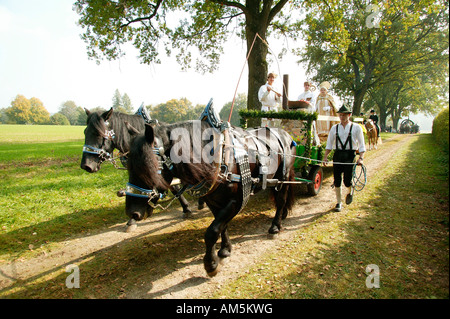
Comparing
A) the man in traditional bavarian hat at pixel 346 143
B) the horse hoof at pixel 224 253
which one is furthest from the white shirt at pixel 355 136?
the horse hoof at pixel 224 253

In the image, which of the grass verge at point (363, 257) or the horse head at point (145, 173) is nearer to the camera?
the horse head at point (145, 173)

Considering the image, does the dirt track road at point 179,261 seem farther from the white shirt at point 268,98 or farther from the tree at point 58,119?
the tree at point 58,119

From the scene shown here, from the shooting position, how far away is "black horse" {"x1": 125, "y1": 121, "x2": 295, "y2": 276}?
2879 millimetres

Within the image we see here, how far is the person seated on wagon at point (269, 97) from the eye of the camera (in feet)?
24.3

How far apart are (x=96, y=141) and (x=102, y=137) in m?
0.14

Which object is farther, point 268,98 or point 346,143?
point 268,98

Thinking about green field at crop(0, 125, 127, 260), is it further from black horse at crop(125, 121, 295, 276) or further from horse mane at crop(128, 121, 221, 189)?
horse mane at crop(128, 121, 221, 189)

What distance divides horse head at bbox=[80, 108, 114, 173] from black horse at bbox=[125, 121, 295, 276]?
7.67ft

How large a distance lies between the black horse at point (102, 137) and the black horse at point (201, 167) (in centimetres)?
158

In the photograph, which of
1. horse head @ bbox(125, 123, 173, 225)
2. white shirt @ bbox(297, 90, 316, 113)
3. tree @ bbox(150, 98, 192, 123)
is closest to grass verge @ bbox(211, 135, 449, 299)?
horse head @ bbox(125, 123, 173, 225)

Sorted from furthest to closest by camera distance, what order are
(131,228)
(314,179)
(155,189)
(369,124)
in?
(369,124), (314,179), (131,228), (155,189)

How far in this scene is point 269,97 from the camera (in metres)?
7.83

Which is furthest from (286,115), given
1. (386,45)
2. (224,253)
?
(386,45)

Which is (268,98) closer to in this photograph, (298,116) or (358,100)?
(298,116)
